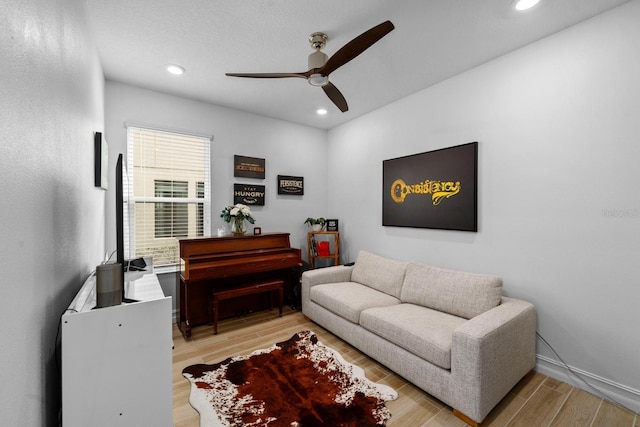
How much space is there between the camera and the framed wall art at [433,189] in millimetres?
2703

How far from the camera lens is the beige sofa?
1.75 metres

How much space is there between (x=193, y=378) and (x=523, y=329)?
266 centimetres

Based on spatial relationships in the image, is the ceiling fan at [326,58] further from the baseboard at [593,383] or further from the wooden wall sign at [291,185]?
the baseboard at [593,383]

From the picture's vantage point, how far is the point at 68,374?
1047 mm

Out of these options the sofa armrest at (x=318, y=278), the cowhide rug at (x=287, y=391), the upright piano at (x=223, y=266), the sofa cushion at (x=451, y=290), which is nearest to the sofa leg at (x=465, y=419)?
the cowhide rug at (x=287, y=391)

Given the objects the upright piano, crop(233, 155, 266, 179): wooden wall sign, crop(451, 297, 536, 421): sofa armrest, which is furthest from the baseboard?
crop(233, 155, 266, 179): wooden wall sign

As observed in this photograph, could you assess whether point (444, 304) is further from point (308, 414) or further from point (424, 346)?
point (308, 414)

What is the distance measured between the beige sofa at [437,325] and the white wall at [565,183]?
0.32 metres

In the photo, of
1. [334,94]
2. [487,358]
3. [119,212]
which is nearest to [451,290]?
[487,358]

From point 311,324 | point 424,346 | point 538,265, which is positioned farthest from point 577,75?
point 311,324

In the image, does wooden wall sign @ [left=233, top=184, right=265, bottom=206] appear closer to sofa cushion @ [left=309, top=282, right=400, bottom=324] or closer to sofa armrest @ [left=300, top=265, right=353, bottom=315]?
sofa armrest @ [left=300, top=265, right=353, bottom=315]

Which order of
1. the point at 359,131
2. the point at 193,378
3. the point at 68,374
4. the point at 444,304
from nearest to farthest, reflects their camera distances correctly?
the point at 68,374 → the point at 193,378 → the point at 444,304 → the point at 359,131

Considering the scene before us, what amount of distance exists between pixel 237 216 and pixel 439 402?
9.40 feet

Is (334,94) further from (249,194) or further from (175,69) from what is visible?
(249,194)
